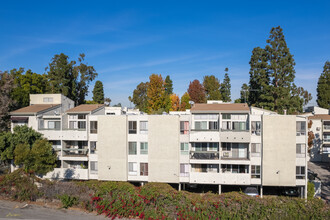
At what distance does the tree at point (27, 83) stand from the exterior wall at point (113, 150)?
2516 centimetres

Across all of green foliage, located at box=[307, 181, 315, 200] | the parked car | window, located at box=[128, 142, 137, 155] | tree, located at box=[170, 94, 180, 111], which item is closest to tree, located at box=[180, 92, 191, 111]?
tree, located at box=[170, 94, 180, 111]

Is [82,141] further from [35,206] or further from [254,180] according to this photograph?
[254,180]

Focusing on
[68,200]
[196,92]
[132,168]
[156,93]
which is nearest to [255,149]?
[132,168]

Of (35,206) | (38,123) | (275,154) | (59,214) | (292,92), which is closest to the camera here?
(59,214)

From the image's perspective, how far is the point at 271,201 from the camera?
63.9ft

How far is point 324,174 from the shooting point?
38125 mm

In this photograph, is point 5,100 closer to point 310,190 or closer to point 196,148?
point 196,148

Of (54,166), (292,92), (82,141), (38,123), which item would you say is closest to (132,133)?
(82,141)

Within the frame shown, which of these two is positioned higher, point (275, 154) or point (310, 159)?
point (275, 154)

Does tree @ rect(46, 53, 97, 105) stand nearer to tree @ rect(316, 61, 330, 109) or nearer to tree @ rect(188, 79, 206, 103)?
tree @ rect(188, 79, 206, 103)

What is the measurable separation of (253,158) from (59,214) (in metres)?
20.4

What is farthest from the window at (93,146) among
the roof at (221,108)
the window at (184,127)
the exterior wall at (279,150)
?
the exterior wall at (279,150)

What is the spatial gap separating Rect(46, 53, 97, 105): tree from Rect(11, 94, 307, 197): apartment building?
79.3 ft

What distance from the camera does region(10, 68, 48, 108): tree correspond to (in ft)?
151
